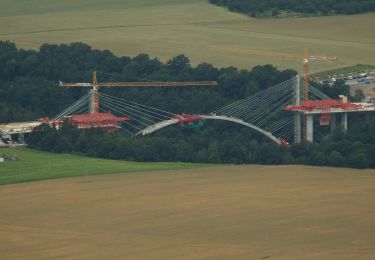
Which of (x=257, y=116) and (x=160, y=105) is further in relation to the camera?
(x=160, y=105)

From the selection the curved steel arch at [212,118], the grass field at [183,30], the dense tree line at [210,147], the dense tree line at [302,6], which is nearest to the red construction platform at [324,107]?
the curved steel arch at [212,118]

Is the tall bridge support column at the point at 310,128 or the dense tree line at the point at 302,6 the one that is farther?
the dense tree line at the point at 302,6

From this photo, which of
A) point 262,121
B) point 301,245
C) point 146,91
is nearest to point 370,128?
point 262,121

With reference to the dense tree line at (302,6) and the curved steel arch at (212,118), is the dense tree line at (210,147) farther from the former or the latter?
the dense tree line at (302,6)

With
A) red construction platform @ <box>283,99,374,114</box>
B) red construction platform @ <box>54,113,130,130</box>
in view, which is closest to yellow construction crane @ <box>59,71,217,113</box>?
red construction platform @ <box>54,113,130,130</box>

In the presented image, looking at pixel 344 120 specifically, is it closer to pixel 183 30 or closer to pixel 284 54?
pixel 284 54

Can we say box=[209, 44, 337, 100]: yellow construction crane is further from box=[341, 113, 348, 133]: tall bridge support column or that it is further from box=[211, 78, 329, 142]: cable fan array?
box=[341, 113, 348, 133]: tall bridge support column

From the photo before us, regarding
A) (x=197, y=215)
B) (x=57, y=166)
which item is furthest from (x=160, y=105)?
(x=197, y=215)
